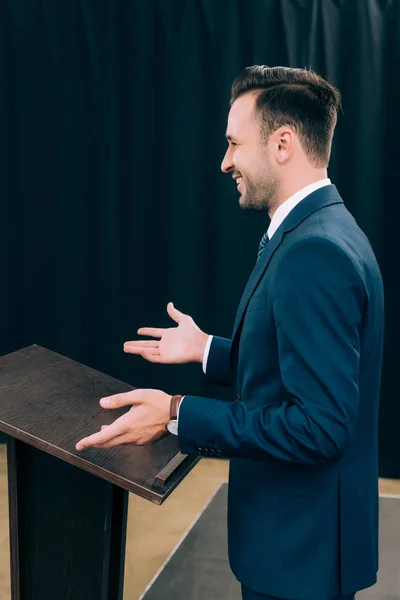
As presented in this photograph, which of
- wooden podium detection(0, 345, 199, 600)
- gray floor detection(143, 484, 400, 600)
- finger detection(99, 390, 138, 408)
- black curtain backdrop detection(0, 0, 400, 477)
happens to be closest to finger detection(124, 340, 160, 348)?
wooden podium detection(0, 345, 199, 600)

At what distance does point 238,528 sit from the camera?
129 cm

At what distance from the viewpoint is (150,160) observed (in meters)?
3.45

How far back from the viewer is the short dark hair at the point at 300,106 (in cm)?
124

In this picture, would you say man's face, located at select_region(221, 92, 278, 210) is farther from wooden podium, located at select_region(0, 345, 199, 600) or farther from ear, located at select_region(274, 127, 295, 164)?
wooden podium, located at select_region(0, 345, 199, 600)

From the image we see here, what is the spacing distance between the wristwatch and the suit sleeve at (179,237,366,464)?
0.27ft

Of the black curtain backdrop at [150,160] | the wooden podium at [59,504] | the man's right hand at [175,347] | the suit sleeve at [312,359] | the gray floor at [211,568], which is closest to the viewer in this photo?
the suit sleeve at [312,359]

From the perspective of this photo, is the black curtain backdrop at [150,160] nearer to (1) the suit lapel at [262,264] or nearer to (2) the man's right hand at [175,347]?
(2) the man's right hand at [175,347]

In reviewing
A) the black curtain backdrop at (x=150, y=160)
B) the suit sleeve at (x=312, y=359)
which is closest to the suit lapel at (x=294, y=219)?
the suit sleeve at (x=312, y=359)

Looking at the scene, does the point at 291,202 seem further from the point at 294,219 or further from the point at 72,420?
the point at 72,420

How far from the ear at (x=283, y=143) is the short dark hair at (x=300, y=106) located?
0.05ft

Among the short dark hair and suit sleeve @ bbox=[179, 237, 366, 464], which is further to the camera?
the short dark hair

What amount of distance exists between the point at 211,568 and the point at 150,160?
1.89 meters

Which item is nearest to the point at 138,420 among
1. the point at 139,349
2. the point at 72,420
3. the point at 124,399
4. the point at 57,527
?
the point at 124,399

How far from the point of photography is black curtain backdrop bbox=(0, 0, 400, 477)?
10.7 feet
